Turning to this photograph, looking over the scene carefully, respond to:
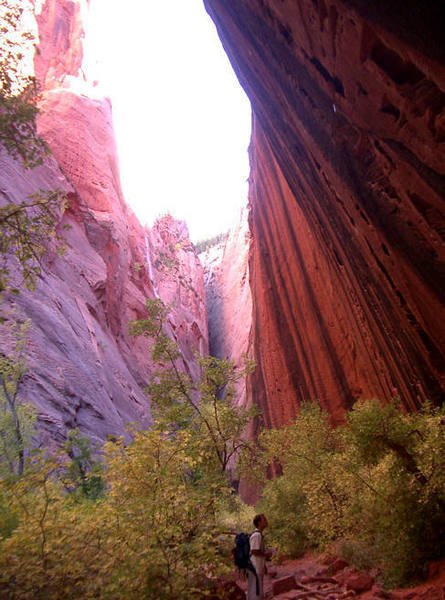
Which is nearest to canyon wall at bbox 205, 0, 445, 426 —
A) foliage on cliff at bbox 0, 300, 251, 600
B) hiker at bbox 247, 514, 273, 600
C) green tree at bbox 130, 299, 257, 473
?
green tree at bbox 130, 299, 257, 473

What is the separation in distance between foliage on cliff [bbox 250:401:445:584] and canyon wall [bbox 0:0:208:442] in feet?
29.2

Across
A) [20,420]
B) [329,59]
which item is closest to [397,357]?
[329,59]

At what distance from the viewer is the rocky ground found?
6.46 meters

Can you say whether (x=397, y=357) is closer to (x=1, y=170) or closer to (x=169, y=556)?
(x=169, y=556)

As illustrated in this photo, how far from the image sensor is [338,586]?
8.27m

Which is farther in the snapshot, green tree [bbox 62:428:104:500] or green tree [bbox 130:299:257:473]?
green tree [bbox 62:428:104:500]

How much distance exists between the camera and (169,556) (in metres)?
5.32

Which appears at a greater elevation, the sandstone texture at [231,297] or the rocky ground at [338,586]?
the sandstone texture at [231,297]

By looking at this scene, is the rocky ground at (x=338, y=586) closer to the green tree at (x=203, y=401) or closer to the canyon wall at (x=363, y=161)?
the green tree at (x=203, y=401)

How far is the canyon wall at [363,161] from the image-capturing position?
6.81 metres

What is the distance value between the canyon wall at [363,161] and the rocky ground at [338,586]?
6.05 meters

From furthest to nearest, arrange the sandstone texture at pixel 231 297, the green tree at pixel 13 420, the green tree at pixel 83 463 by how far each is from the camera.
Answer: the sandstone texture at pixel 231 297 → the green tree at pixel 83 463 → the green tree at pixel 13 420

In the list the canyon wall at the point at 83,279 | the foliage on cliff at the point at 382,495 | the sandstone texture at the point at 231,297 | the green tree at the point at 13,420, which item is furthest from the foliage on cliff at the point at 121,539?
the sandstone texture at the point at 231,297

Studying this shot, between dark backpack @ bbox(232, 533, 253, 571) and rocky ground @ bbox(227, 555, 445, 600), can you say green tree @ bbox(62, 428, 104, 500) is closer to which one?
rocky ground @ bbox(227, 555, 445, 600)
